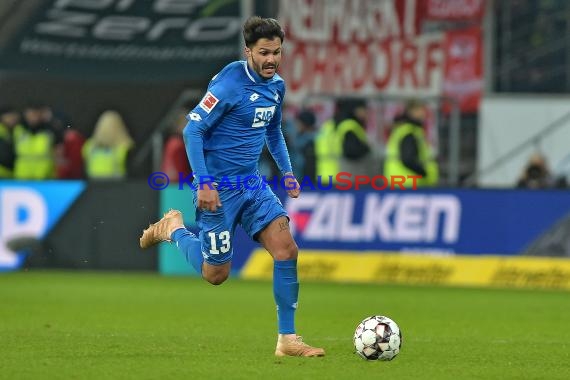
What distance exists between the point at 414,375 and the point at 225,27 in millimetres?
13172

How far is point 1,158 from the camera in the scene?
65.0 feet

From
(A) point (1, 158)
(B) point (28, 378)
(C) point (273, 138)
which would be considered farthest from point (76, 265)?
(B) point (28, 378)

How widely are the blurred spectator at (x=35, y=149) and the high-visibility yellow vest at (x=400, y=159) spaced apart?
15.9 feet

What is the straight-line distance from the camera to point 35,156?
19734mm

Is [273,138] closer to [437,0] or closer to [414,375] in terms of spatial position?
[414,375]

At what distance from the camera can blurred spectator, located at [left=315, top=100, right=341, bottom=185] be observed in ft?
61.4

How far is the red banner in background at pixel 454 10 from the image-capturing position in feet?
66.6

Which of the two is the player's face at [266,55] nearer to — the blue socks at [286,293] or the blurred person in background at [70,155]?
the blue socks at [286,293]

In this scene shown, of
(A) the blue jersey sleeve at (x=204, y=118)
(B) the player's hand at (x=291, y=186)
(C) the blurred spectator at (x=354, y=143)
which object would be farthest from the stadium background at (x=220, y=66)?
(A) the blue jersey sleeve at (x=204, y=118)

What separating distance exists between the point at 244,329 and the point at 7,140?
31.3 ft

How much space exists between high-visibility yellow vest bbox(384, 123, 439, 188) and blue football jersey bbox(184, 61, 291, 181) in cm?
848

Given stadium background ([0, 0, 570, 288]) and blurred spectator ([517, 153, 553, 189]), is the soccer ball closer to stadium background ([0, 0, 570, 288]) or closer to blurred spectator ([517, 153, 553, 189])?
stadium background ([0, 0, 570, 288])

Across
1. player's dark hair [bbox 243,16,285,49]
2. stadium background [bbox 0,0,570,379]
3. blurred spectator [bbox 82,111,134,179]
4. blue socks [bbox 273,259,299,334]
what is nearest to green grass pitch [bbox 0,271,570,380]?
stadium background [bbox 0,0,570,379]

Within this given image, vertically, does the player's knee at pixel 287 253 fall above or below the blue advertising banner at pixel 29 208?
above
